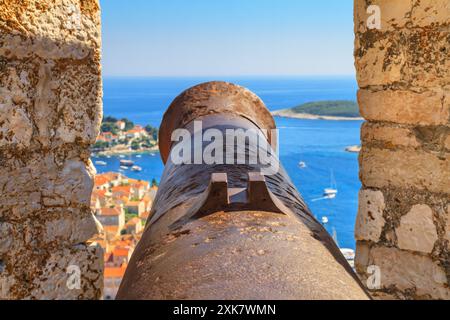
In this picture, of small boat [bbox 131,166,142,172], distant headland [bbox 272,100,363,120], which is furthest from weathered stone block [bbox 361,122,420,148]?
distant headland [bbox 272,100,363,120]

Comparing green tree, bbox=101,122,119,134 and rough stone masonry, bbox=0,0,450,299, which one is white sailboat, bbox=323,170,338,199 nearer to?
green tree, bbox=101,122,119,134

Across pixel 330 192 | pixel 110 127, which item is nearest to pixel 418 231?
pixel 330 192

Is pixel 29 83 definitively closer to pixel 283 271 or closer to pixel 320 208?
pixel 283 271

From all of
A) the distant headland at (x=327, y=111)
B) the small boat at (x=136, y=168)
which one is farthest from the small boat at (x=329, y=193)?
the distant headland at (x=327, y=111)

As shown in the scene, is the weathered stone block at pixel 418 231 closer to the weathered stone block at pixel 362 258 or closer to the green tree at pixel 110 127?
the weathered stone block at pixel 362 258

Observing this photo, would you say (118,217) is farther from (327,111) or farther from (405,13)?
(327,111)
